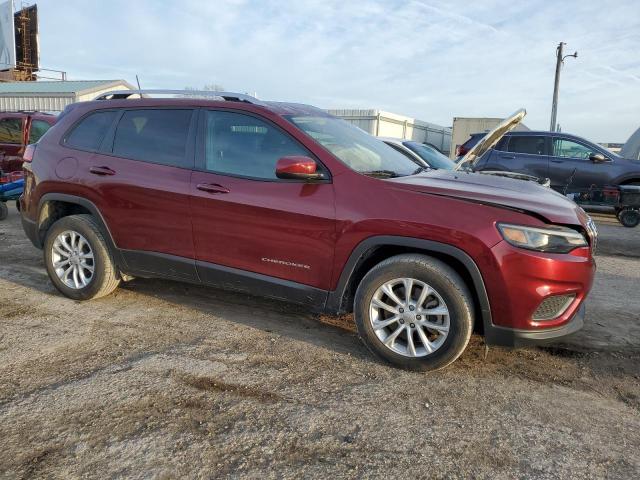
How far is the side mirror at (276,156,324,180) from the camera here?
10.3ft

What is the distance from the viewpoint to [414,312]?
3.06m

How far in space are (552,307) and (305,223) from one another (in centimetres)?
161

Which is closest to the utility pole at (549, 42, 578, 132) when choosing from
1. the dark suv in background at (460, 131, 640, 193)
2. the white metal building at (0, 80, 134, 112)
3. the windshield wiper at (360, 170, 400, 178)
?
the dark suv in background at (460, 131, 640, 193)

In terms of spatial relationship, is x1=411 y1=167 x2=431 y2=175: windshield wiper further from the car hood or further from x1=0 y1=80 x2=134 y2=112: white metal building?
x1=0 y1=80 x2=134 y2=112: white metal building

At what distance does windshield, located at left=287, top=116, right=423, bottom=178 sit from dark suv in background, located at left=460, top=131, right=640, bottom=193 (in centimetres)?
630

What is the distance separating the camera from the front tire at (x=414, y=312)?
9.68ft

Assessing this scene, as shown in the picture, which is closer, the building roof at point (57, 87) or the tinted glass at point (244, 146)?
the tinted glass at point (244, 146)

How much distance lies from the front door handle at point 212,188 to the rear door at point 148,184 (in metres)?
0.14

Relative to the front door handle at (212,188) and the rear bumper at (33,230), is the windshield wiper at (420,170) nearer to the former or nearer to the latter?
the front door handle at (212,188)

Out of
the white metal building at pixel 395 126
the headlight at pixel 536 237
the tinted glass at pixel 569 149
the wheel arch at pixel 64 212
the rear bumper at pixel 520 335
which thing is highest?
the white metal building at pixel 395 126

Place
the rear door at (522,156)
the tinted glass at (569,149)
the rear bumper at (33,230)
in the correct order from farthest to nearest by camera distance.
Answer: the rear door at (522,156)
the tinted glass at (569,149)
the rear bumper at (33,230)

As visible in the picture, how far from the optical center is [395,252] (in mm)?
3258

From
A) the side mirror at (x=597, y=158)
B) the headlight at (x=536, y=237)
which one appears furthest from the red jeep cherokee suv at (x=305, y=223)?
the side mirror at (x=597, y=158)

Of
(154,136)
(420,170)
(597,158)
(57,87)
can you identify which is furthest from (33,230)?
(57,87)
